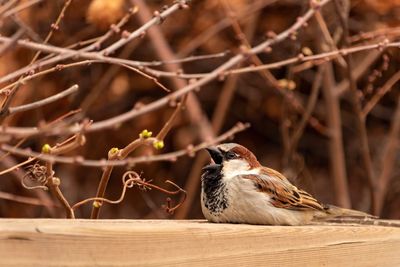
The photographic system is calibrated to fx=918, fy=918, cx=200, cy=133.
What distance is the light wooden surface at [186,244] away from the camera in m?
1.58

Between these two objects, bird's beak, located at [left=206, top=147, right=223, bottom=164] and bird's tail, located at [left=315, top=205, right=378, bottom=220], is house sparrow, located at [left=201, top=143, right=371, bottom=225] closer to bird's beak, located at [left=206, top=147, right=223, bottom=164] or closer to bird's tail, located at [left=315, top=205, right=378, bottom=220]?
bird's beak, located at [left=206, top=147, right=223, bottom=164]

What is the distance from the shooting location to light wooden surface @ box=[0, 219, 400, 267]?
158 centimetres

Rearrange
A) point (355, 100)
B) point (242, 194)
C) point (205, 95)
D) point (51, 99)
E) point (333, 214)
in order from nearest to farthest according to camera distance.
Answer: point (51, 99), point (242, 194), point (333, 214), point (355, 100), point (205, 95)

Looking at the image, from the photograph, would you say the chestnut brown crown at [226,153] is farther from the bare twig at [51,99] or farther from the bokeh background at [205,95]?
the bokeh background at [205,95]

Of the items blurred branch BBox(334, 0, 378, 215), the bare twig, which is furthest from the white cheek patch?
blurred branch BBox(334, 0, 378, 215)

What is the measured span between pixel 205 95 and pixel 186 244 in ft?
11.9

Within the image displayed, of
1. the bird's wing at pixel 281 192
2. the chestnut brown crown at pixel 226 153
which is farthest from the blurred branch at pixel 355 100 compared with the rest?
the chestnut brown crown at pixel 226 153

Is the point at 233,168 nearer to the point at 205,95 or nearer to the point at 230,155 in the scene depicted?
the point at 230,155

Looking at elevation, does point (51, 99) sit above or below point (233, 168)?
above

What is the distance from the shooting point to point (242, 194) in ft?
7.63

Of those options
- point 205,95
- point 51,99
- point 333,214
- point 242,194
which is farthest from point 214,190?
point 205,95

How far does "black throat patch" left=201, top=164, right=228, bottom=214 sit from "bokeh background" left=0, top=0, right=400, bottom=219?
4.17 feet

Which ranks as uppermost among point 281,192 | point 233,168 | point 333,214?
point 233,168

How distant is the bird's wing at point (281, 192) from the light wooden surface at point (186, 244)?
15 cm
